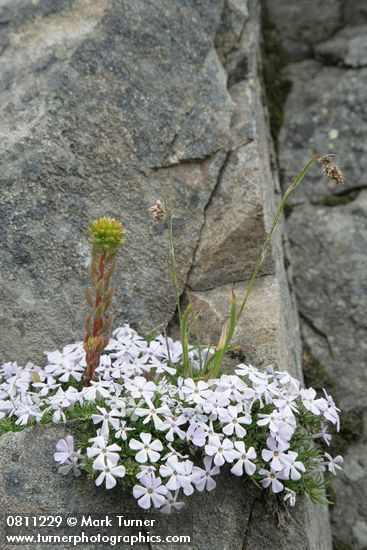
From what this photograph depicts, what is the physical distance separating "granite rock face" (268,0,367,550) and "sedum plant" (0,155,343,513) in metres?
1.08

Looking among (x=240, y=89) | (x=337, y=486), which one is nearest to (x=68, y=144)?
(x=240, y=89)

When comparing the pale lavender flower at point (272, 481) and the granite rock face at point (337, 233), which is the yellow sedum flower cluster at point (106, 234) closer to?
the pale lavender flower at point (272, 481)

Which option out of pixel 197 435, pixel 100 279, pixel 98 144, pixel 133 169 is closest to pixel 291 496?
pixel 197 435

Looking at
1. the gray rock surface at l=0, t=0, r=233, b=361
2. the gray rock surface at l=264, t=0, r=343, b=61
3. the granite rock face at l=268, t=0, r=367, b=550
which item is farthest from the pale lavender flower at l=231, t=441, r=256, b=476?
the gray rock surface at l=264, t=0, r=343, b=61

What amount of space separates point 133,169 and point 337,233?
1.58 meters

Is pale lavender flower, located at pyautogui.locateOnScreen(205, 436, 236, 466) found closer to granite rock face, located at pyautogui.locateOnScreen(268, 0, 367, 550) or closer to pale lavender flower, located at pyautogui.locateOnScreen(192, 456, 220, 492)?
pale lavender flower, located at pyautogui.locateOnScreen(192, 456, 220, 492)

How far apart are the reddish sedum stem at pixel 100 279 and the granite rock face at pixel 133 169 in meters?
0.53

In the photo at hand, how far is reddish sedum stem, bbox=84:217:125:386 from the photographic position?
2580 mm

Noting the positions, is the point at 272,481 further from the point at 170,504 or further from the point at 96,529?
the point at 96,529

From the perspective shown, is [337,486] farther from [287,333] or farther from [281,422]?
[281,422]

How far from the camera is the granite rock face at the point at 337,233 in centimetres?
392

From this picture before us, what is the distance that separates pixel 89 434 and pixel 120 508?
33cm

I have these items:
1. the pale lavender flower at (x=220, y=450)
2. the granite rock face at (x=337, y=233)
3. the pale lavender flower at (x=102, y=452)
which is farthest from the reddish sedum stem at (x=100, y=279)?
the granite rock face at (x=337, y=233)

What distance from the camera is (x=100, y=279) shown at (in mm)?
2695
